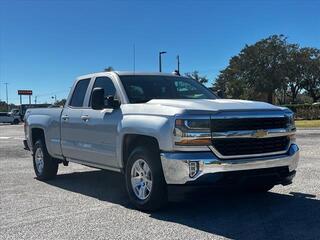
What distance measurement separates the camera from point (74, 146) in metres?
8.84

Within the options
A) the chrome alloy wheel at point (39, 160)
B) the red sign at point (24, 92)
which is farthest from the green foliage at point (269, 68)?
the chrome alloy wheel at point (39, 160)

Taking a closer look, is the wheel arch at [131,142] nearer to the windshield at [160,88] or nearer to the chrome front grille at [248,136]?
the windshield at [160,88]

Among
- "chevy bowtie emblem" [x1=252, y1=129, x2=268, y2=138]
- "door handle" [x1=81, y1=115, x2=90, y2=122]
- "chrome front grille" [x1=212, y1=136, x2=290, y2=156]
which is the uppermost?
"door handle" [x1=81, y1=115, x2=90, y2=122]

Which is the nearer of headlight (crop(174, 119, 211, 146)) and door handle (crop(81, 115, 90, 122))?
headlight (crop(174, 119, 211, 146))

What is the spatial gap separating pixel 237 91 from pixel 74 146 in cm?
7179

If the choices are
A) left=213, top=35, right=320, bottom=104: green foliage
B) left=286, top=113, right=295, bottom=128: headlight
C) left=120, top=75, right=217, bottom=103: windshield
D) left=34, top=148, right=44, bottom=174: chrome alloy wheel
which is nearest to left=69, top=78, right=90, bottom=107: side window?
left=120, top=75, right=217, bottom=103: windshield

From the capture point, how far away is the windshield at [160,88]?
7.88 meters

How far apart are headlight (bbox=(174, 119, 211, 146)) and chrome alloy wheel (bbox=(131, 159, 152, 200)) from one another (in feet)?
2.55

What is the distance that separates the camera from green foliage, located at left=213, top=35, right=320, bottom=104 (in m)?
76.4

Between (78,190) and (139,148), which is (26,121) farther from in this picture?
(139,148)

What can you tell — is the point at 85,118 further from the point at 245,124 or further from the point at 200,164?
the point at 245,124

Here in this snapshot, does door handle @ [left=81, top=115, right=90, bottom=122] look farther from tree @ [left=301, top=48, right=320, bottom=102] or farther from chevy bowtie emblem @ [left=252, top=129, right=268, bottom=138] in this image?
tree @ [left=301, top=48, right=320, bottom=102]

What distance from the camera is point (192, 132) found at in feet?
20.6

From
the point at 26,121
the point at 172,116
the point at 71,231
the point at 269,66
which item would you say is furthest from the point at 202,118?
the point at 269,66
